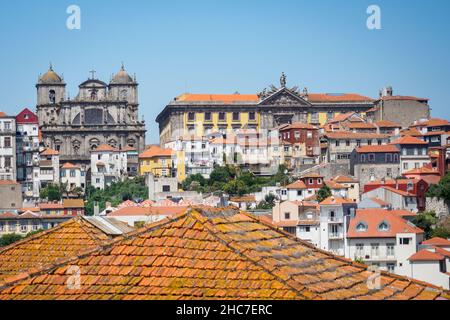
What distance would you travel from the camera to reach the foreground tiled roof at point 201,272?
10.8 metres

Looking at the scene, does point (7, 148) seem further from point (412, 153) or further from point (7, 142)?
point (412, 153)

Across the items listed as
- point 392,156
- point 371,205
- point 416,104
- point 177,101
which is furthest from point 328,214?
point 177,101

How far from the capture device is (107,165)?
386ft

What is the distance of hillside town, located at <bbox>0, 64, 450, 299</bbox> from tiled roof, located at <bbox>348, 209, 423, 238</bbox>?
10cm

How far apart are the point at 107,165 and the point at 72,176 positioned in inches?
160

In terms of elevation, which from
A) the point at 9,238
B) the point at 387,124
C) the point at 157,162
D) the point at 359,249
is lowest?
the point at 359,249

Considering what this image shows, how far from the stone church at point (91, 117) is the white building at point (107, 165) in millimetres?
5820

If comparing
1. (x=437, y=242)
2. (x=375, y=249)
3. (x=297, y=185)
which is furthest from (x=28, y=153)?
(x=437, y=242)

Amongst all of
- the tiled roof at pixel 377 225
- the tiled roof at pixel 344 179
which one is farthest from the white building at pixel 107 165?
the tiled roof at pixel 377 225

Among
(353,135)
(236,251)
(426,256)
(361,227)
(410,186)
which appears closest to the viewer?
(236,251)

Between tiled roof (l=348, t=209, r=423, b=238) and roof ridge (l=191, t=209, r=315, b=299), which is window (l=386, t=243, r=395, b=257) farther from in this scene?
roof ridge (l=191, t=209, r=315, b=299)

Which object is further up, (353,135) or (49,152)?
(353,135)

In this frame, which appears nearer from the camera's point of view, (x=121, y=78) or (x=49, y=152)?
(x=49, y=152)

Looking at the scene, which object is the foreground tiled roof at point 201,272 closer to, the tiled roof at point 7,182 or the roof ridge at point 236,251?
the roof ridge at point 236,251
